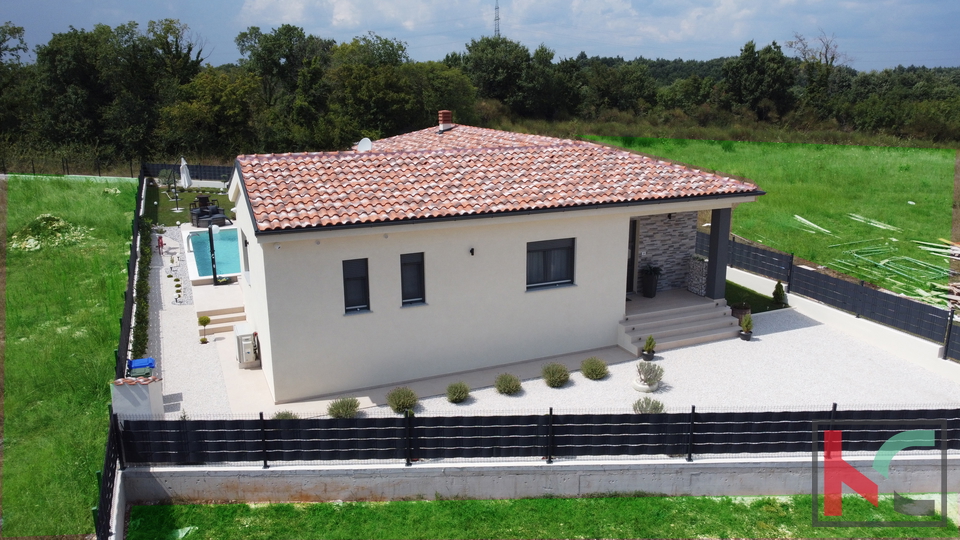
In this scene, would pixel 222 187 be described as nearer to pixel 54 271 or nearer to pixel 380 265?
pixel 54 271

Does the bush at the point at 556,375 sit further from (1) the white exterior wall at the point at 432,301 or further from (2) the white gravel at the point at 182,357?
(2) the white gravel at the point at 182,357

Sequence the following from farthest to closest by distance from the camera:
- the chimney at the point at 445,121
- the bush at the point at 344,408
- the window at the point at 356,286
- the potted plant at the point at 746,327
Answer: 1. the chimney at the point at 445,121
2. the potted plant at the point at 746,327
3. the window at the point at 356,286
4. the bush at the point at 344,408

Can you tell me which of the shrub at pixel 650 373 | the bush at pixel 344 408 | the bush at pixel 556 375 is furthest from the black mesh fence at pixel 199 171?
the shrub at pixel 650 373

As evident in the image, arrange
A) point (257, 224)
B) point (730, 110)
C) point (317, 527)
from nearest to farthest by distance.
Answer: point (317, 527), point (257, 224), point (730, 110)

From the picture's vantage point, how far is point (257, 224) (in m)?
13.6

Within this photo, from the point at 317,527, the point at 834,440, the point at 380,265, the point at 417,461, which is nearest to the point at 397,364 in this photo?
the point at 380,265

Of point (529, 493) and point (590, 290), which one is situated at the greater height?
point (590, 290)

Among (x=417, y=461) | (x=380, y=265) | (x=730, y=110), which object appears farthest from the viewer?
(x=730, y=110)

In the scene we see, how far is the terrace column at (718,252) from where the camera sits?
60.4 feet

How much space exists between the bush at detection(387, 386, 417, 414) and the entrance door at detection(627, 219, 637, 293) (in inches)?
307

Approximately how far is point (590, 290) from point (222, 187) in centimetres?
2832

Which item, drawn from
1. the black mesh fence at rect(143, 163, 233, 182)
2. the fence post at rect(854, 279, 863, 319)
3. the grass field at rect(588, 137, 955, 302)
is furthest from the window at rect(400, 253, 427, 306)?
the black mesh fence at rect(143, 163, 233, 182)

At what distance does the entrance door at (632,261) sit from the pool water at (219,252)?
12.4 metres

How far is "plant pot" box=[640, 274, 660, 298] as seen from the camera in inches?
755
